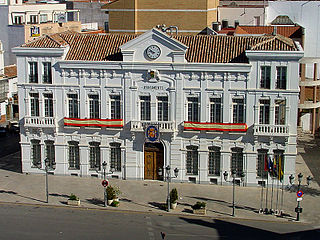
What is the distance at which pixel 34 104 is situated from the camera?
71.7 meters

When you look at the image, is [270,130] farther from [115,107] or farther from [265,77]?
[115,107]

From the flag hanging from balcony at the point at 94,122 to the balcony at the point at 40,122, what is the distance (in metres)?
1.56

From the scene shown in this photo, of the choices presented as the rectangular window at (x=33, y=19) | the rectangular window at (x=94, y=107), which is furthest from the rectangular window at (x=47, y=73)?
the rectangular window at (x=33, y=19)

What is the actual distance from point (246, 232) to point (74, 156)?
2259 cm

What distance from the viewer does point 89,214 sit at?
61750mm

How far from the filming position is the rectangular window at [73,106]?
70812 millimetres

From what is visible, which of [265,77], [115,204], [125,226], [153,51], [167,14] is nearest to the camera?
[125,226]

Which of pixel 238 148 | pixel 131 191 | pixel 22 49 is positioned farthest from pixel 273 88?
pixel 22 49

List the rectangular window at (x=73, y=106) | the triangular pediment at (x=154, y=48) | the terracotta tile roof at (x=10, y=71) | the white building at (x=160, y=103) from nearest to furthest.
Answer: the white building at (x=160, y=103) → the triangular pediment at (x=154, y=48) → the rectangular window at (x=73, y=106) → the terracotta tile roof at (x=10, y=71)

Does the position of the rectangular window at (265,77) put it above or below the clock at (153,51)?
below

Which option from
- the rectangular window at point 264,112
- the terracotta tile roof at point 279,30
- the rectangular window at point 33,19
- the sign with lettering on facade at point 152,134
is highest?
the rectangular window at point 33,19

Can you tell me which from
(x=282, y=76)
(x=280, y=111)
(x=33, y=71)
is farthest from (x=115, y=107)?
(x=282, y=76)

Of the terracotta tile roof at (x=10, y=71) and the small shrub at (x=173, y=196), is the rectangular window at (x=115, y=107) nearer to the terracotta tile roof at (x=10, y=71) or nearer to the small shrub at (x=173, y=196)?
the small shrub at (x=173, y=196)

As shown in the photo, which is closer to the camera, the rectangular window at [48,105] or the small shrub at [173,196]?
the small shrub at [173,196]
